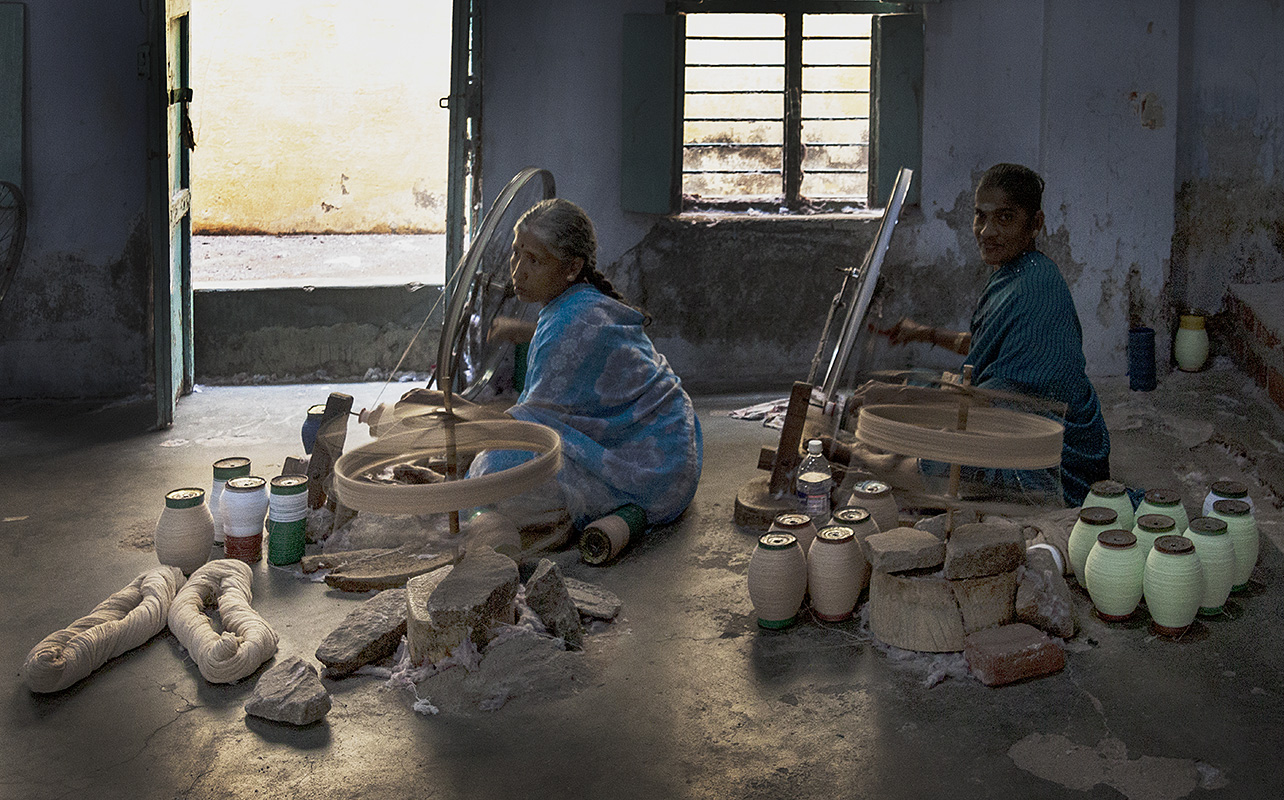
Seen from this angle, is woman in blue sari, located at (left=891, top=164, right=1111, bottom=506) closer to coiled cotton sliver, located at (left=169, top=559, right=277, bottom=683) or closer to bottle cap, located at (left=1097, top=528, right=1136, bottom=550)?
bottle cap, located at (left=1097, top=528, right=1136, bottom=550)

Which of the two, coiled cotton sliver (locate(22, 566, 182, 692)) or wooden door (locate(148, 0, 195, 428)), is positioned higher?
wooden door (locate(148, 0, 195, 428))

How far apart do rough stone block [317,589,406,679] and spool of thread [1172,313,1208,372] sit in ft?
16.3

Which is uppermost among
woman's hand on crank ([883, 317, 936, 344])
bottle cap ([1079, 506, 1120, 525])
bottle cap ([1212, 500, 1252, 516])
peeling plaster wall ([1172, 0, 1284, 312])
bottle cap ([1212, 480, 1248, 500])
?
peeling plaster wall ([1172, 0, 1284, 312])

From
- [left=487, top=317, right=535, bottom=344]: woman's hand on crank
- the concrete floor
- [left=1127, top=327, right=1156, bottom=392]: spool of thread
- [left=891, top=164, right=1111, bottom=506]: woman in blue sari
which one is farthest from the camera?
[left=1127, top=327, right=1156, bottom=392]: spool of thread

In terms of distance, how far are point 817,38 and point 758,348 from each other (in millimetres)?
1817

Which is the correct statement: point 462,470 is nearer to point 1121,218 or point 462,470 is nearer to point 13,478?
point 13,478

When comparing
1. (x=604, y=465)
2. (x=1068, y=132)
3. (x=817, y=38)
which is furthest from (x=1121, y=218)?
(x=604, y=465)

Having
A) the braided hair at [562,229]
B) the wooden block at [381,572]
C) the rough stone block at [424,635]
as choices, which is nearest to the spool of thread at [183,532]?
the wooden block at [381,572]

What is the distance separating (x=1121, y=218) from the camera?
22.1ft

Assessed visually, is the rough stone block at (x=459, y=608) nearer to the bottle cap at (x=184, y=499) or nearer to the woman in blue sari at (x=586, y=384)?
the woman in blue sari at (x=586, y=384)

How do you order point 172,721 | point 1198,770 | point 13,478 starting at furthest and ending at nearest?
point 13,478, point 172,721, point 1198,770

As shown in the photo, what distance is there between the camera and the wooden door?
576cm

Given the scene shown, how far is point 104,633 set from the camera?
10.3 feet

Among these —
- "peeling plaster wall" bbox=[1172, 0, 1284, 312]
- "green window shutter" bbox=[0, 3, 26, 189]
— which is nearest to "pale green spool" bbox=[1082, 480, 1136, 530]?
"peeling plaster wall" bbox=[1172, 0, 1284, 312]
